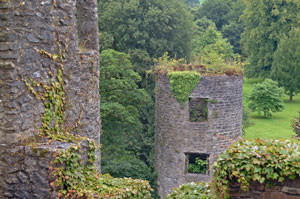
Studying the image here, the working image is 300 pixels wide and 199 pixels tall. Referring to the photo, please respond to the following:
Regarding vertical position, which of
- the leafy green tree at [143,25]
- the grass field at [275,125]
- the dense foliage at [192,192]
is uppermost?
the leafy green tree at [143,25]

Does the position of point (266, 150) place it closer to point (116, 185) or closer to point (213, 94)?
point (116, 185)

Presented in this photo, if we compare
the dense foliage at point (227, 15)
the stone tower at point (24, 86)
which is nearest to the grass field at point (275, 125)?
the dense foliage at point (227, 15)

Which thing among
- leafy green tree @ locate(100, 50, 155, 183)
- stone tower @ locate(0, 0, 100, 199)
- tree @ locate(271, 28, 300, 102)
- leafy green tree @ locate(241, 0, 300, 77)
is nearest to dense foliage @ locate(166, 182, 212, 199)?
stone tower @ locate(0, 0, 100, 199)

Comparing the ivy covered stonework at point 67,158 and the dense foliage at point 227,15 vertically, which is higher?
the dense foliage at point 227,15

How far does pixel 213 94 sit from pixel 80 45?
9332 millimetres

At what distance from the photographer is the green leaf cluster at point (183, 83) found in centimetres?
1630

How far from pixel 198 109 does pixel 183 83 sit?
1.14m

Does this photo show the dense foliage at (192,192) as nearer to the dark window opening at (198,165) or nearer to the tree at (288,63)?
the dark window opening at (198,165)

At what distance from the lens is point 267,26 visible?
38906 millimetres

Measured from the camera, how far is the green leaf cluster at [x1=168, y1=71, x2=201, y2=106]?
53.5ft

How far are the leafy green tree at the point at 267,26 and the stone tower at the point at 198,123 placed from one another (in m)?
22.5

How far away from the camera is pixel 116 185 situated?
18.7ft

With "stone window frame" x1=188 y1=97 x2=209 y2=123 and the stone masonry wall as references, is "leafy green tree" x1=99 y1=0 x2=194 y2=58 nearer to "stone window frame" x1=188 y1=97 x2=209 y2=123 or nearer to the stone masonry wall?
"stone window frame" x1=188 y1=97 x2=209 y2=123

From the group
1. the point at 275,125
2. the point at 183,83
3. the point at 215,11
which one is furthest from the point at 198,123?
the point at 215,11
